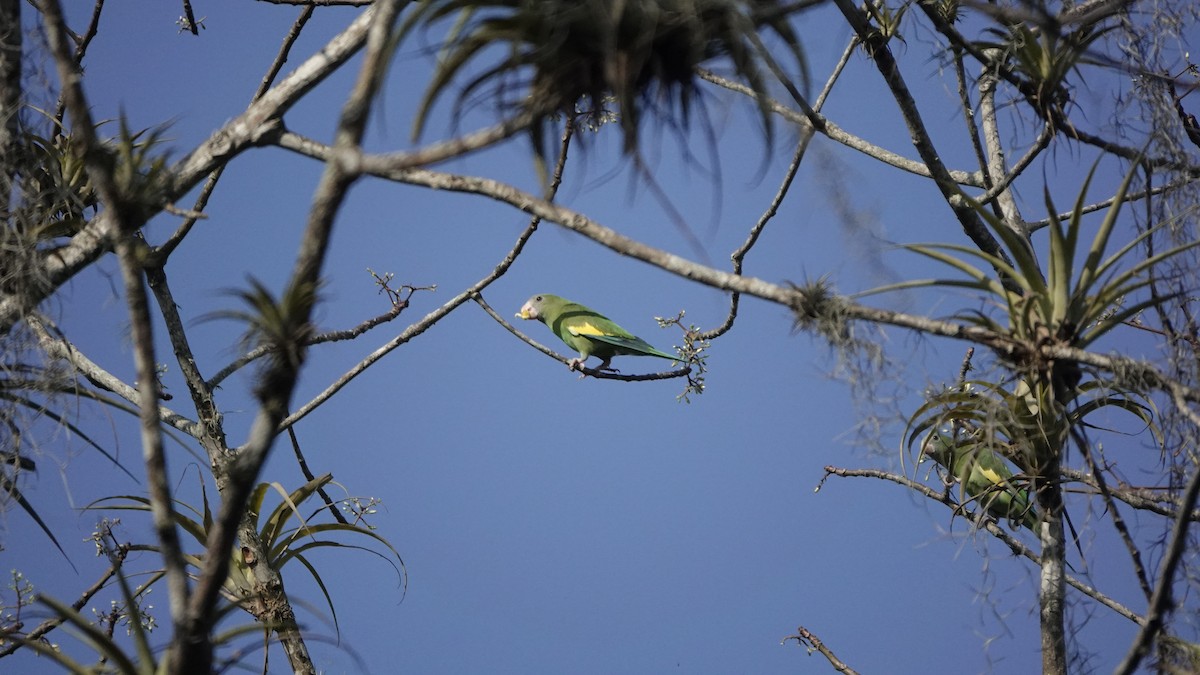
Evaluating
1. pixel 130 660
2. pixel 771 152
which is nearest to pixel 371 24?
pixel 771 152

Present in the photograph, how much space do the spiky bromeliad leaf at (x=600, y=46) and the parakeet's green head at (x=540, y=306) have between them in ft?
19.3

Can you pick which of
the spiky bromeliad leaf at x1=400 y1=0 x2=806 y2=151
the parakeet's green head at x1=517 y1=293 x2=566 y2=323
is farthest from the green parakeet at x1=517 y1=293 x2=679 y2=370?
the spiky bromeliad leaf at x1=400 y1=0 x2=806 y2=151

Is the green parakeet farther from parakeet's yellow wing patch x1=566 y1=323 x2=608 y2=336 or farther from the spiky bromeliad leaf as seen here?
the spiky bromeliad leaf

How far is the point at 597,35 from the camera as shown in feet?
7.40

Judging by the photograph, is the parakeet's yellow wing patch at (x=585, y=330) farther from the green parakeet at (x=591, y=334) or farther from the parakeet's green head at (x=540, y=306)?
the parakeet's green head at (x=540, y=306)

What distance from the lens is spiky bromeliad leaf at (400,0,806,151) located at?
224cm

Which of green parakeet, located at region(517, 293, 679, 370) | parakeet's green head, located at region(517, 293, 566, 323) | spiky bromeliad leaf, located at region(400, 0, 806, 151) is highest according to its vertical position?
parakeet's green head, located at region(517, 293, 566, 323)

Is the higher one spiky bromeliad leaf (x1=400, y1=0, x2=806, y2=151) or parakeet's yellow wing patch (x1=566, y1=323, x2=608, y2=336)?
parakeet's yellow wing patch (x1=566, y1=323, x2=608, y2=336)

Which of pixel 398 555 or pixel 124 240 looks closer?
pixel 124 240

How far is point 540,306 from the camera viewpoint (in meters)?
8.56

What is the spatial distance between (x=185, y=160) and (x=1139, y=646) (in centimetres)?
261

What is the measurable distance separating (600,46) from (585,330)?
209 inches

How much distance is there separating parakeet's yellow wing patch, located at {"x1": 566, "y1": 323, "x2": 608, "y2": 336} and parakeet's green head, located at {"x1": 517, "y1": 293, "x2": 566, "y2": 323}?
63 centimetres

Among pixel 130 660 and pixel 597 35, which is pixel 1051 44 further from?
pixel 130 660
